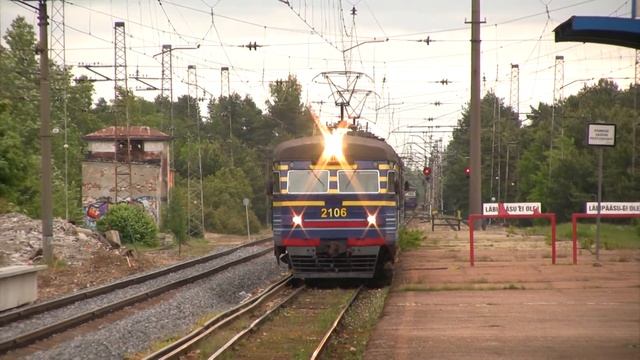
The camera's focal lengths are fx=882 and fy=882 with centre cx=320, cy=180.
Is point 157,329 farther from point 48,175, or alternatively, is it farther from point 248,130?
point 248,130

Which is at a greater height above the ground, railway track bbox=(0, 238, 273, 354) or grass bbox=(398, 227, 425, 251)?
grass bbox=(398, 227, 425, 251)

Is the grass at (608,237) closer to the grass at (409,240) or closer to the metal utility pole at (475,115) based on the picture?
the metal utility pole at (475,115)

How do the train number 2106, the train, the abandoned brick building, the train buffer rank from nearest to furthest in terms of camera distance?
1. the train
2. the train number 2106
3. the train buffer
4. the abandoned brick building

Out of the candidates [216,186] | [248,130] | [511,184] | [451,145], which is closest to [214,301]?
[216,186]

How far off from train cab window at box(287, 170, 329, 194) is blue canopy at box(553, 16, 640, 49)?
32.6 ft

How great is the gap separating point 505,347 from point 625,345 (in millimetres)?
1490

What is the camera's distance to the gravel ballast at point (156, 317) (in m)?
12.3

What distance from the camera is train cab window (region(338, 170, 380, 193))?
63.6 ft

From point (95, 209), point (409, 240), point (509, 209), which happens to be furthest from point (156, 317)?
point (95, 209)

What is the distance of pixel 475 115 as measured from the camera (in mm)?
28344

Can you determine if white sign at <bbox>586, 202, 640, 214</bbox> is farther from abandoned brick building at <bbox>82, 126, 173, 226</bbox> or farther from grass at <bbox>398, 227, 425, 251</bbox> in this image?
abandoned brick building at <bbox>82, 126, 173, 226</bbox>

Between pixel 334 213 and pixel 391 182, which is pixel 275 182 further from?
pixel 391 182

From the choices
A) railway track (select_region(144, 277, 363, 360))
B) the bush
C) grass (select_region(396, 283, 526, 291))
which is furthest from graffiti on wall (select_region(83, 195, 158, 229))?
grass (select_region(396, 283, 526, 291))

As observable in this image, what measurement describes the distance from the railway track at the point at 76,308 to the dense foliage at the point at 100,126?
601 inches
